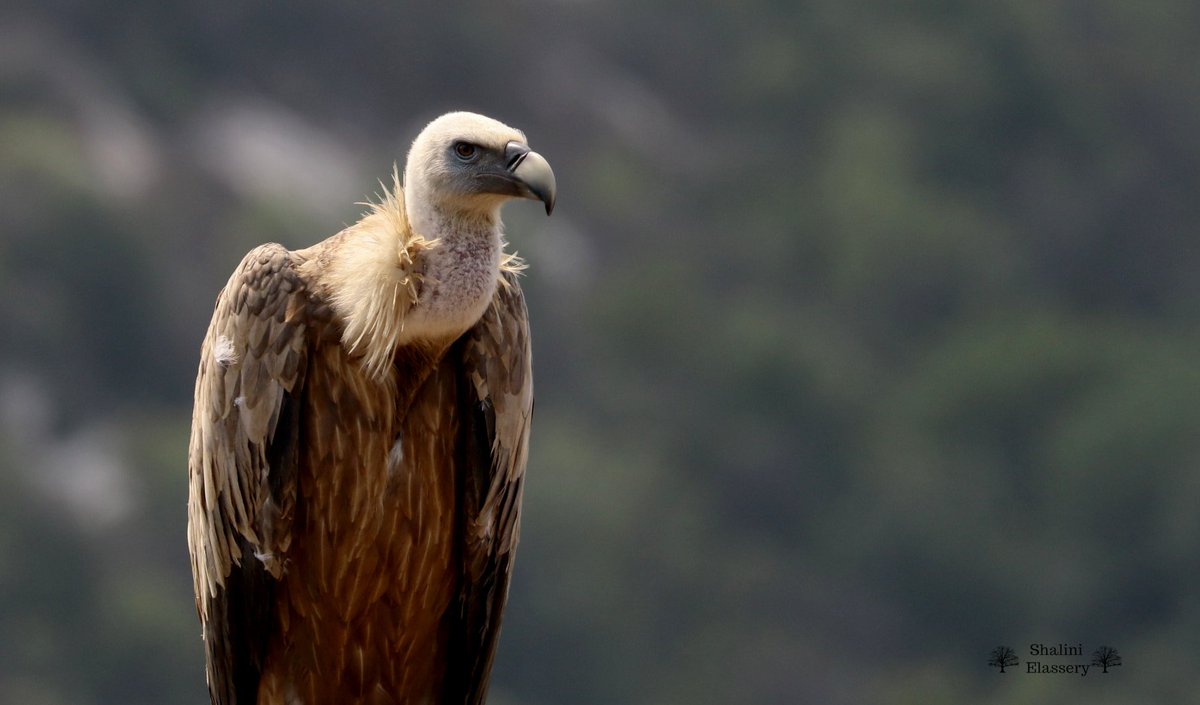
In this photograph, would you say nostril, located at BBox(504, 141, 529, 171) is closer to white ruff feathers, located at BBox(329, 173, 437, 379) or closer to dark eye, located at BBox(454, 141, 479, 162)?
dark eye, located at BBox(454, 141, 479, 162)

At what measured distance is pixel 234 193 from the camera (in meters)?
48.8

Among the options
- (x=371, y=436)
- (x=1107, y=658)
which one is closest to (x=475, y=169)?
(x=371, y=436)

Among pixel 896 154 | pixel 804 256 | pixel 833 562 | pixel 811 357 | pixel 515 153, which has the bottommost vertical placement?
pixel 515 153

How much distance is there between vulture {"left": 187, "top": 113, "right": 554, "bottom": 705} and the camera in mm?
6418

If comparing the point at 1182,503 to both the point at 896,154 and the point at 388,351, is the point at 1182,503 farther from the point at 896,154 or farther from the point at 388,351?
the point at 388,351

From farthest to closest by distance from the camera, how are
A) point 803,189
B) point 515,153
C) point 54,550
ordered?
point 803,189 < point 54,550 < point 515,153

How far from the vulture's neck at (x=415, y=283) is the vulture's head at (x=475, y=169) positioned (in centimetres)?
7

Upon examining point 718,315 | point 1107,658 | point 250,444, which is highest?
point 718,315

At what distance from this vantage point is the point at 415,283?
21.0ft

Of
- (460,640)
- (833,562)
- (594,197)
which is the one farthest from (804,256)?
(460,640)

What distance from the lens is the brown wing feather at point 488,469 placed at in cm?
673

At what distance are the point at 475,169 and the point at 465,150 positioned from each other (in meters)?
0.08

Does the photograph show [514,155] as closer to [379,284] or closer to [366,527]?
[379,284]

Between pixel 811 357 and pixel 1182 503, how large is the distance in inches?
438
